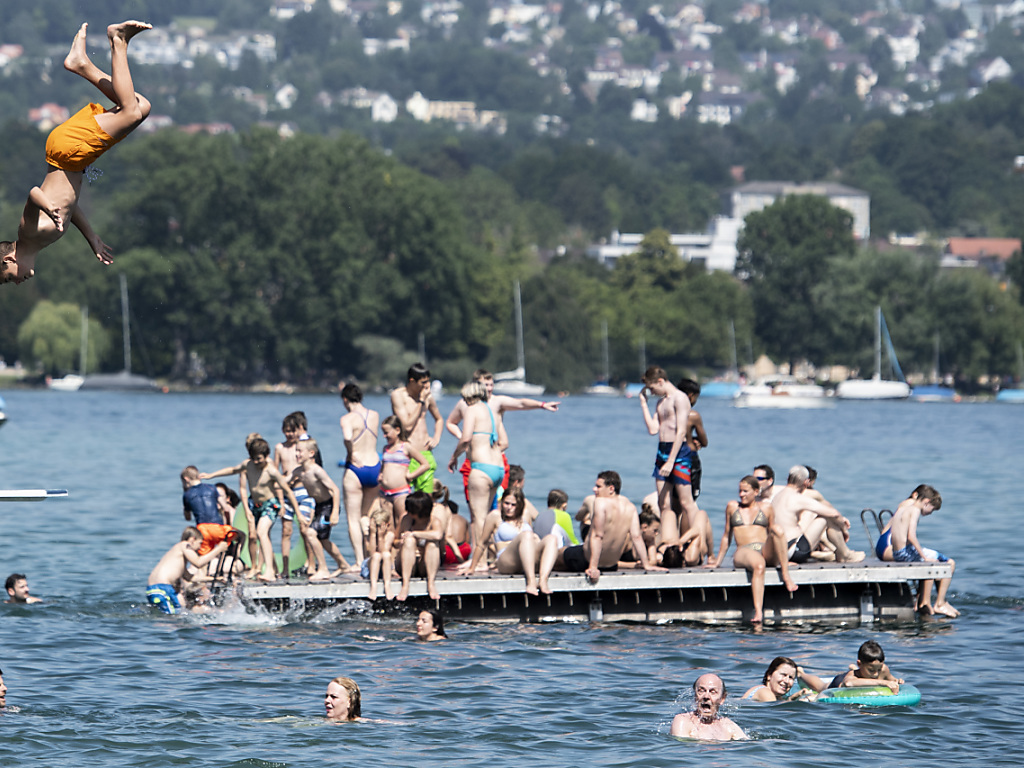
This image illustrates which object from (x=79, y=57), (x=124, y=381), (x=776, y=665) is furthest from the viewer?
(x=124, y=381)

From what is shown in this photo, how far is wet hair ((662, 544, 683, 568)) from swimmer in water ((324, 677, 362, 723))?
518cm

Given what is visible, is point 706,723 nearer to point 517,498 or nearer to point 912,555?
point 517,498

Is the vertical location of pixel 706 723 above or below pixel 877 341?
below

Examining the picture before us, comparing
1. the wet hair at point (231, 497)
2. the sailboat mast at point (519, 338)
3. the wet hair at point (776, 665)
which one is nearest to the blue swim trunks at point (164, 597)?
the wet hair at point (231, 497)

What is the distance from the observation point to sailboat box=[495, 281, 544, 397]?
108750 mm

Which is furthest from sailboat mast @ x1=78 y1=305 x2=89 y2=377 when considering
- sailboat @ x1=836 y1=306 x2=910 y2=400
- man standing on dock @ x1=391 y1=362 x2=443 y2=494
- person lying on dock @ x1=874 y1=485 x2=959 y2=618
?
person lying on dock @ x1=874 y1=485 x2=959 y2=618

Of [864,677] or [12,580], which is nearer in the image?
[864,677]

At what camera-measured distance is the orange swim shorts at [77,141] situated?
8.87 m

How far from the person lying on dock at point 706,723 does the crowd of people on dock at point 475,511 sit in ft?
11.4

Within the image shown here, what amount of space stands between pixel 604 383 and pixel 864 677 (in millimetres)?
102883

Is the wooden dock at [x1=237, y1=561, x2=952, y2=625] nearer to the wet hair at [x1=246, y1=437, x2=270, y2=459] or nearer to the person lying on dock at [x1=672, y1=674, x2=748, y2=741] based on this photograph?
the wet hair at [x1=246, y1=437, x2=270, y2=459]

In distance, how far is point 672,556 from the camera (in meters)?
18.2

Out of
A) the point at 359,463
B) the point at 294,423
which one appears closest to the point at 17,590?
the point at 294,423

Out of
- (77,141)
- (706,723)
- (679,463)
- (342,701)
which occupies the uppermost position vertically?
(77,141)
